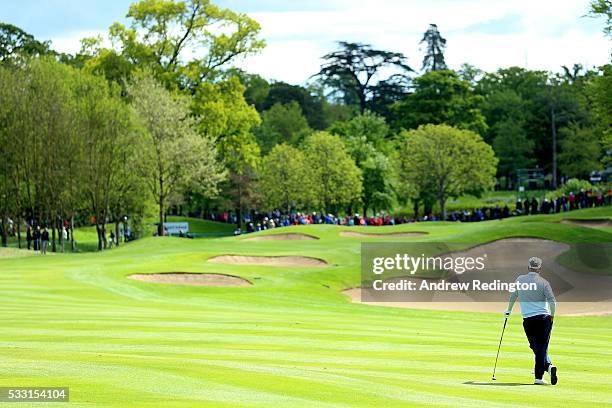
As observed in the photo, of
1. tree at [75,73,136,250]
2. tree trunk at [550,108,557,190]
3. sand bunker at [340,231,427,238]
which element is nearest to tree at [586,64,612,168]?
sand bunker at [340,231,427,238]

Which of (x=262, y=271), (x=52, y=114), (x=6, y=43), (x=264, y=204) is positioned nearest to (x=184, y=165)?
(x=52, y=114)

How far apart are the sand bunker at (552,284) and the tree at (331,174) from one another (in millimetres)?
45027

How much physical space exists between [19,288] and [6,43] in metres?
92.9

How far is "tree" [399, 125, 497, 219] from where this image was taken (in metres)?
97.8

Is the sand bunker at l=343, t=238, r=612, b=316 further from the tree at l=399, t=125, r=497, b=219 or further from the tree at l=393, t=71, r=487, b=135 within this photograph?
the tree at l=393, t=71, r=487, b=135

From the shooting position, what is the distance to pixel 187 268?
4259cm

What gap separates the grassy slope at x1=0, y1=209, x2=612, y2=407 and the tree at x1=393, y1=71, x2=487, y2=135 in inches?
3470

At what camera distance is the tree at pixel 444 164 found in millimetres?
97812

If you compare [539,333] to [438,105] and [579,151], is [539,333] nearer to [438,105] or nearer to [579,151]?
[579,151]

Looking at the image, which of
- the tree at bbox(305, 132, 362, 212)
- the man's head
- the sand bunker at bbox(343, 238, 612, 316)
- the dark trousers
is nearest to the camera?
the dark trousers

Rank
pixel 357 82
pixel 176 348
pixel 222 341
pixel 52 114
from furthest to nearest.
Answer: pixel 357 82 → pixel 52 114 → pixel 222 341 → pixel 176 348

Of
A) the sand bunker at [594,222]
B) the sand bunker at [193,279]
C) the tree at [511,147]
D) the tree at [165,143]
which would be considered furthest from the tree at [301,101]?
the sand bunker at [193,279]

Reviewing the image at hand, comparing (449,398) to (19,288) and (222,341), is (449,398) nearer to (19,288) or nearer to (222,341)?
(222,341)

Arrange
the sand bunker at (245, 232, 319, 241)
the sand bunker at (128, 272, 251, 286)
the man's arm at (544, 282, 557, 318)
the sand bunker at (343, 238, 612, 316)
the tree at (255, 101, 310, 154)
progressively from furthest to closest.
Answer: the tree at (255, 101, 310, 154) → the sand bunker at (245, 232, 319, 241) → the sand bunker at (128, 272, 251, 286) → the sand bunker at (343, 238, 612, 316) → the man's arm at (544, 282, 557, 318)
